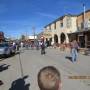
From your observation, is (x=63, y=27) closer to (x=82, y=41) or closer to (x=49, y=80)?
(x=82, y=41)

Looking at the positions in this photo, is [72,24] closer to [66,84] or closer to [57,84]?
[66,84]

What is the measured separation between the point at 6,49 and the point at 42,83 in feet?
92.4

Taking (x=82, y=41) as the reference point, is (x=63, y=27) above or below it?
above

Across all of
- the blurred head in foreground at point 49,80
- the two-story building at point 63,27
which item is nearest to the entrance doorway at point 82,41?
the two-story building at point 63,27

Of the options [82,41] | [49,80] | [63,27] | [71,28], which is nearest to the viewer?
[49,80]

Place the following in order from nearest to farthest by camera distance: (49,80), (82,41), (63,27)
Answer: (49,80), (82,41), (63,27)

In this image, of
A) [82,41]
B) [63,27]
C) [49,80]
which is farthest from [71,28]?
[49,80]

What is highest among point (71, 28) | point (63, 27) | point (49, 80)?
point (63, 27)

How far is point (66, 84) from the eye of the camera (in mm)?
9914

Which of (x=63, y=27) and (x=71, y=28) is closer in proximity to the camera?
(x=71, y=28)

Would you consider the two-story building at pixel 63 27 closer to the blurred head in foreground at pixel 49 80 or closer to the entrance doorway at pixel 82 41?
the entrance doorway at pixel 82 41

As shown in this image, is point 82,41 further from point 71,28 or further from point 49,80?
point 49,80

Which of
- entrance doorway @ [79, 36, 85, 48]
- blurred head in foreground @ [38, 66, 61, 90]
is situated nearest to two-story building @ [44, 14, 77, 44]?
entrance doorway @ [79, 36, 85, 48]

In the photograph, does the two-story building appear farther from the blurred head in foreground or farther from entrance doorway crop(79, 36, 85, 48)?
the blurred head in foreground
